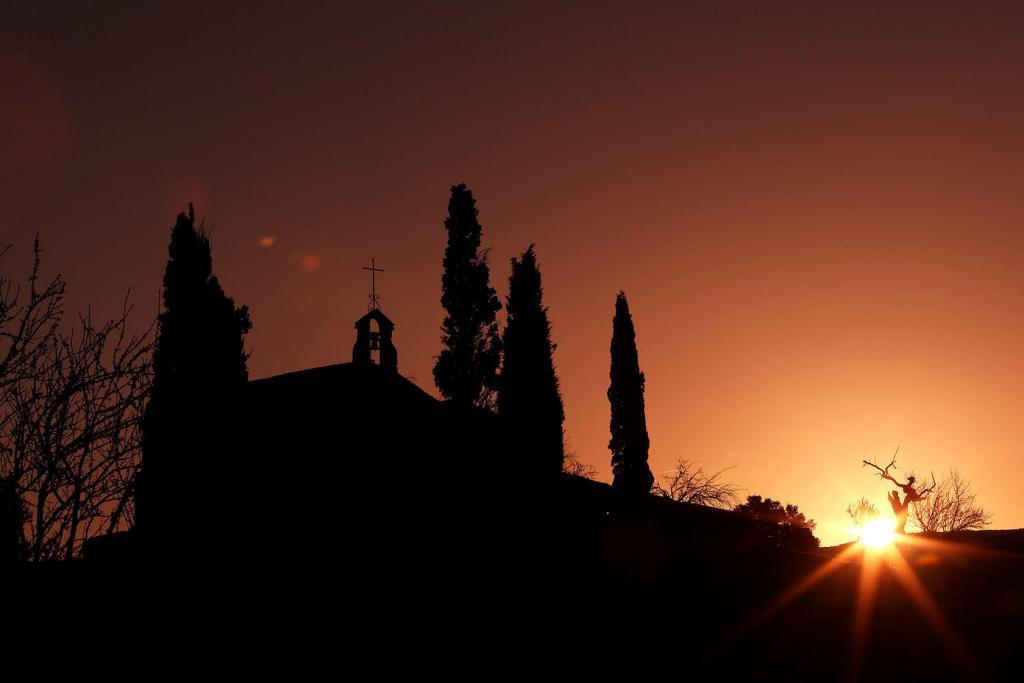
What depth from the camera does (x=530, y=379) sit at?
118 feet

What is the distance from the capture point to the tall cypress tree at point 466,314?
37250 millimetres

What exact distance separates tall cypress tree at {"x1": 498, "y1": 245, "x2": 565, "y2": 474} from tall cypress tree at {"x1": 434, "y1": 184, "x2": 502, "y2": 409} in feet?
3.23

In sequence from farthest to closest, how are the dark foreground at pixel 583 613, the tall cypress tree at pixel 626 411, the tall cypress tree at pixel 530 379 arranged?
the tall cypress tree at pixel 626 411 < the tall cypress tree at pixel 530 379 < the dark foreground at pixel 583 613

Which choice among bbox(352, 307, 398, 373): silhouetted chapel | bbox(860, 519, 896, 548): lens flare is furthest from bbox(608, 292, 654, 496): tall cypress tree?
bbox(352, 307, 398, 373): silhouetted chapel

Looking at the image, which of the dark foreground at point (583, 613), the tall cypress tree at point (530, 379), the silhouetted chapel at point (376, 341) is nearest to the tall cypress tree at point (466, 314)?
the tall cypress tree at point (530, 379)

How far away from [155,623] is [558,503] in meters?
13.7

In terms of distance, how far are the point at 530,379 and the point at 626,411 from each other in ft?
18.9

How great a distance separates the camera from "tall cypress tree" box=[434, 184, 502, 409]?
37.2 m

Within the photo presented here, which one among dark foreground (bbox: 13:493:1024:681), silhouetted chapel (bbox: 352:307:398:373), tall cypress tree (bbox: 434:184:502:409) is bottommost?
dark foreground (bbox: 13:493:1024:681)

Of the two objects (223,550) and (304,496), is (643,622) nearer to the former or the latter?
(223,550)

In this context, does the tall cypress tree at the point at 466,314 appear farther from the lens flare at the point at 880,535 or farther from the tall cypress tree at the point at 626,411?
the lens flare at the point at 880,535

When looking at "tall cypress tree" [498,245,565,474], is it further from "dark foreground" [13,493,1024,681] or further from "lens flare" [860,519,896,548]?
"dark foreground" [13,493,1024,681]

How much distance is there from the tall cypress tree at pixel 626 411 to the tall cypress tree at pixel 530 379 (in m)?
4.28

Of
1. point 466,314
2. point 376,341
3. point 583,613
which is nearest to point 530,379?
point 466,314
